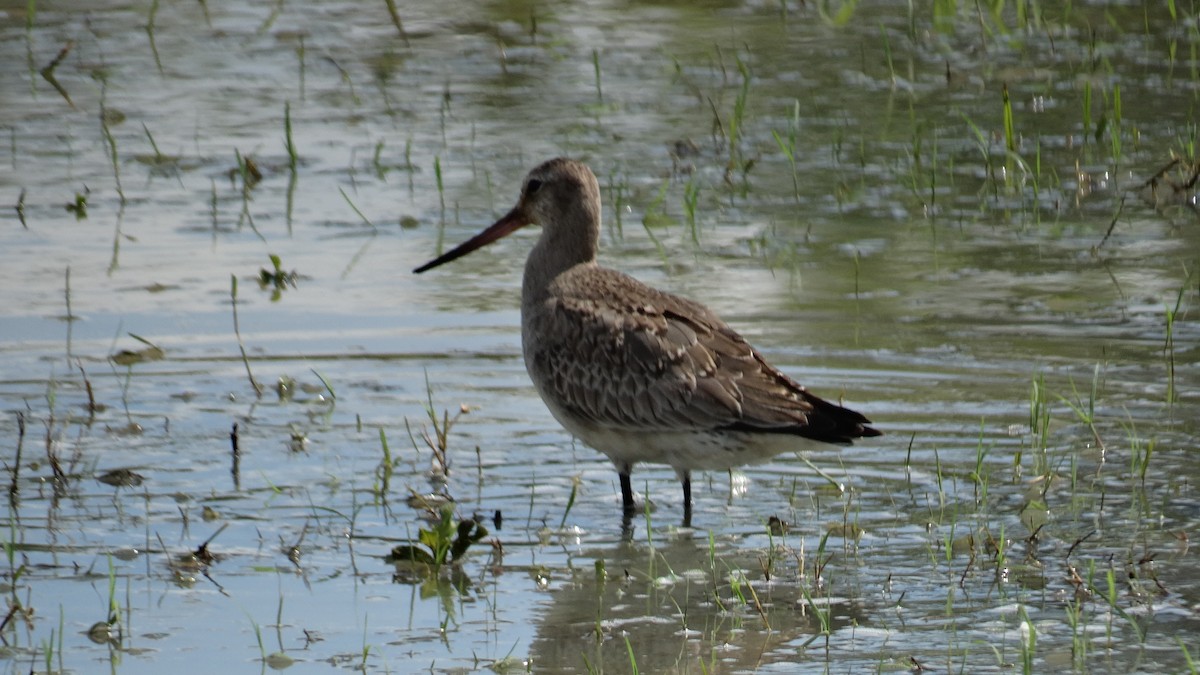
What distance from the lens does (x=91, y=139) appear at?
11.9 meters

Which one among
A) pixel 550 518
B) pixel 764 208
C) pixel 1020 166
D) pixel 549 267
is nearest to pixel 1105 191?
pixel 1020 166

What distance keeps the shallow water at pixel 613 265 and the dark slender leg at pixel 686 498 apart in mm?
88

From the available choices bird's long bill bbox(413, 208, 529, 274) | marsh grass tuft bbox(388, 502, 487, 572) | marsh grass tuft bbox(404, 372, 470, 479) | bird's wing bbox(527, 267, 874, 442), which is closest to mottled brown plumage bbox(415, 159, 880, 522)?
bird's wing bbox(527, 267, 874, 442)

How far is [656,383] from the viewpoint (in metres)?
6.87

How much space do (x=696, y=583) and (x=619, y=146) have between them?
5895 mm

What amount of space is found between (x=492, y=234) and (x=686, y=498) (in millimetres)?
1967

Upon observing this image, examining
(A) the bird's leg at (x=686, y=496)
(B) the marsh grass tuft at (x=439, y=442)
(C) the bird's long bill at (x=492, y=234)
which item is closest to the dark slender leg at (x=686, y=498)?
(A) the bird's leg at (x=686, y=496)

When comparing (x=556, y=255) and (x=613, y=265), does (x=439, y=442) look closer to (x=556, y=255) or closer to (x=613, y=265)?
(x=556, y=255)

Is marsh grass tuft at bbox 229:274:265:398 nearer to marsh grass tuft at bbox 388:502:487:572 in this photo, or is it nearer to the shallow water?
the shallow water

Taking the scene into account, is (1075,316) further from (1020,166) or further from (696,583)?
(696,583)

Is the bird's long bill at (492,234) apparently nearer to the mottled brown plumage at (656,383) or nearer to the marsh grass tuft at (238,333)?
the mottled brown plumage at (656,383)

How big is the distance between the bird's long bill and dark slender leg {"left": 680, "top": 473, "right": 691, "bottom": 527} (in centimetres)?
162

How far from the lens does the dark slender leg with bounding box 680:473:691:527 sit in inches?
268

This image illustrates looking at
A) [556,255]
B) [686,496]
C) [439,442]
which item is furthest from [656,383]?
[556,255]
